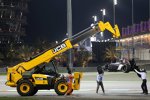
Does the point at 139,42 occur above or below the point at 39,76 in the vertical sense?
above

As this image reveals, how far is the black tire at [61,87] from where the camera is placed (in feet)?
77.9

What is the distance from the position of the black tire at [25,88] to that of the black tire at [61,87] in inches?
51.8

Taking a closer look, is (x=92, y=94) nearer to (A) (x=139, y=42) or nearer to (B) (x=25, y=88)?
(B) (x=25, y=88)

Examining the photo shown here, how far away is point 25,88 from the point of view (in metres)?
23.9

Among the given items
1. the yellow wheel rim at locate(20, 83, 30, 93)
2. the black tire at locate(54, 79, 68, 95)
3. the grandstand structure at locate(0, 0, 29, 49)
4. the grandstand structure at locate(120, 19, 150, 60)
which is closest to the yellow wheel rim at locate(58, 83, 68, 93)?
the black tire at locate(54, 79, 68, 95)

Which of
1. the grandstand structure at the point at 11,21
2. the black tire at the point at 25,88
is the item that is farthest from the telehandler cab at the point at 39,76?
the grandstand structure at the point at 11,21

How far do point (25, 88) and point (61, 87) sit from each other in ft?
6.23

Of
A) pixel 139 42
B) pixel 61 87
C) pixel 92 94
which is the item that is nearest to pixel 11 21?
pixel 139 42

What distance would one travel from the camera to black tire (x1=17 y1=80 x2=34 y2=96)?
23781mm

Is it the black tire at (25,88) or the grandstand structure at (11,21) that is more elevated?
the grandstand structure at (11,21)

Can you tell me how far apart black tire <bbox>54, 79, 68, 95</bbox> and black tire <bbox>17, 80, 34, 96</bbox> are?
4.32 feet

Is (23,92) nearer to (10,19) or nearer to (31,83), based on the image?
(31,83)

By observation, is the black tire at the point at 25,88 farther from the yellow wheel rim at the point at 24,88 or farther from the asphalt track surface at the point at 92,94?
the asphalt track surface at the point at 92,94

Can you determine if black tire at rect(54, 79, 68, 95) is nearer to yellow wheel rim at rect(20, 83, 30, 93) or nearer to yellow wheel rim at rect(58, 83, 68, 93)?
yellow wheel rim at rect(58, 83, 68, 93)
